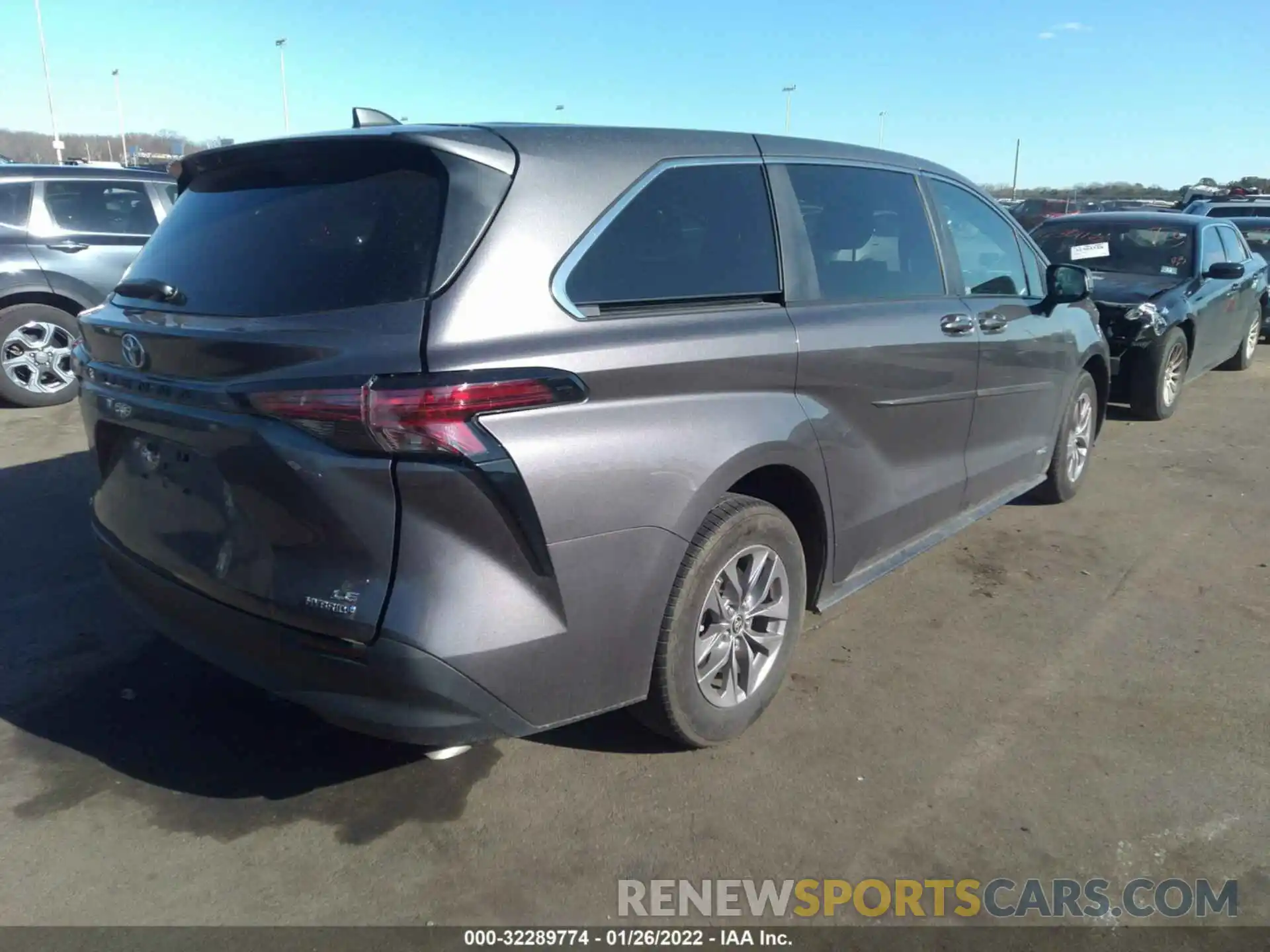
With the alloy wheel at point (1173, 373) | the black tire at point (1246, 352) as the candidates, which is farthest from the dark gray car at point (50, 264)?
the black tire at point (1246, 352)

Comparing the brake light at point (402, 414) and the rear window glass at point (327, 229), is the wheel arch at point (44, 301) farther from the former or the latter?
the brake light at point (402, 414)

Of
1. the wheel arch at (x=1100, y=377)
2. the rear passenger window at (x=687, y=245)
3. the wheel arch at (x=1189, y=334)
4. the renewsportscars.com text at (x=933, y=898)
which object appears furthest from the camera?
the wheel arch at (x=1189, y=334)

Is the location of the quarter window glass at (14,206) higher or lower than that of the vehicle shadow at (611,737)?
higher

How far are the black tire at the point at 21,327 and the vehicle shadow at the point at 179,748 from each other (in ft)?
14.7

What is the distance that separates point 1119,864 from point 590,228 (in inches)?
89.8

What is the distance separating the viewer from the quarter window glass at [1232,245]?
30.3ft

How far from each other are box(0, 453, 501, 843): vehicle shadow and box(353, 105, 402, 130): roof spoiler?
1974mm

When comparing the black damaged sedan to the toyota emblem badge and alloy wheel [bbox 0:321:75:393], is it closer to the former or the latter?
the toyota emblem badge

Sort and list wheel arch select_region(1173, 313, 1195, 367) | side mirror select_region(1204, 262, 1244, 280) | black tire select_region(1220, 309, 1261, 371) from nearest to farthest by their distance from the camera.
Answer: wheel arch select_region(1173, 313, 1195, 367)
side mirror select_region(1204, 262, 1244, 280)
black tire select_region(1220, 309, 1261, 371)

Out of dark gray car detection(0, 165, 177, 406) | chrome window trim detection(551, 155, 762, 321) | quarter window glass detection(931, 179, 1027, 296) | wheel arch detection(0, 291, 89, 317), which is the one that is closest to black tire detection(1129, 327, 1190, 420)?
quarter window glass detection(931, 179, 1027, 296)

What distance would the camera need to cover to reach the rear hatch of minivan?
229 centimetres

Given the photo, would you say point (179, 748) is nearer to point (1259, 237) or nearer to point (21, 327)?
point (21, 327)

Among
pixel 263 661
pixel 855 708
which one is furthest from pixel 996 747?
pixel 263 661

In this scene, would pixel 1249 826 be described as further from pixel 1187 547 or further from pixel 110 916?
pixel 110 916
